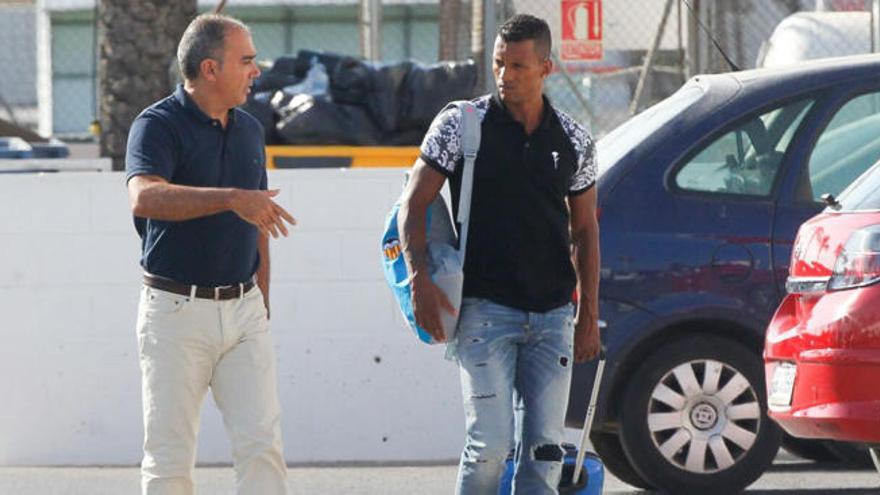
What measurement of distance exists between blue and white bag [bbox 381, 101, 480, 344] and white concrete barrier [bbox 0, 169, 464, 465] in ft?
11.5

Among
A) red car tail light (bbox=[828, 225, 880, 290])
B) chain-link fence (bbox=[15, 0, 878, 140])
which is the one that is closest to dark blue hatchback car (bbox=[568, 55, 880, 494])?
red car tail light (bbox=[828, 225, 880, 290])

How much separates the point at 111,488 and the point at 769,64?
16.8ft

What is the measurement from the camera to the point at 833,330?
6285 mm

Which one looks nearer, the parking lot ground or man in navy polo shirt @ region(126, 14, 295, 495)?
man in navy polo shirt @ region(126, 14, 295, 495)

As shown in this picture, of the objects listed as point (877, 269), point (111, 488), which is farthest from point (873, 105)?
point (111, 488)

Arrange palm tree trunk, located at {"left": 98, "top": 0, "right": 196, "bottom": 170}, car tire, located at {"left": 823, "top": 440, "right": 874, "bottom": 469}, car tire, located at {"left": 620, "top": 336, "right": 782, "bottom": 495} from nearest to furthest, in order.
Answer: car tire, located at {"left": 620, "top": 336, "right": 782, "bottom": 495} → car tire, located at {"left": 823, "top": 440, "right": 874, "bottom": 469} → palm tree trunk, located at {"left": 98, "top": 0, "right": 196, "bottom": 170}

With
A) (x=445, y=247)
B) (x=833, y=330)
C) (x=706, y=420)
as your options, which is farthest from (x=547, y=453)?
(x=706, y=420)

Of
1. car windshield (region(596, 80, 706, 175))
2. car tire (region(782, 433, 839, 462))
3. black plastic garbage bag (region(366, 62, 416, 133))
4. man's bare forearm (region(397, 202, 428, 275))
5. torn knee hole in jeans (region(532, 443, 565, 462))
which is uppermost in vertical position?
black plastic garbage bag (region(366, 62, 416, 133))

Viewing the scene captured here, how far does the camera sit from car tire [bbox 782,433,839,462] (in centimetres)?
898

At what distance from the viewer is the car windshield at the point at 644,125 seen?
7.86 m

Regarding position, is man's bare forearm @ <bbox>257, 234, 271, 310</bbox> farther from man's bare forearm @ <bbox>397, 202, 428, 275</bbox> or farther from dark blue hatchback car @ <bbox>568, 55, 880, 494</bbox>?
dark blue hatchback car @ <bbox>568, 55, 880, 494</bbox>

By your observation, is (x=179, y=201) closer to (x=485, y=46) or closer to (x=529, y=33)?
(x=529, y=33)

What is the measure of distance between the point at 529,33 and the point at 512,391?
1.06 m

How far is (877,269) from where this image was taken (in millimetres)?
6254
